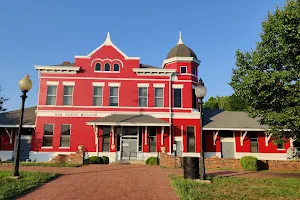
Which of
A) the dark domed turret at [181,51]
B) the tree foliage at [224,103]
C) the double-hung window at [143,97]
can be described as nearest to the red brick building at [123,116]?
the double-hung window at [143,97]

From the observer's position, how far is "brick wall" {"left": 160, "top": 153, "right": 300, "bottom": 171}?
16864 millimetres

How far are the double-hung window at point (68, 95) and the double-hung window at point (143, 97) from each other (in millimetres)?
6307

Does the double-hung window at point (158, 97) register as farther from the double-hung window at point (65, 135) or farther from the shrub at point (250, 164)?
the shrub at point (250, 164)

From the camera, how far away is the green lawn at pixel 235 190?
8.27 metres

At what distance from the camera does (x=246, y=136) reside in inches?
950

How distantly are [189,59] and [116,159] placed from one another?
11.6 meters

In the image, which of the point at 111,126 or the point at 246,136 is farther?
the point at 246,136

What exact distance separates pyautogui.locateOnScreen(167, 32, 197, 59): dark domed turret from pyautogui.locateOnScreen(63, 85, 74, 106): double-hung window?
33.2 ft

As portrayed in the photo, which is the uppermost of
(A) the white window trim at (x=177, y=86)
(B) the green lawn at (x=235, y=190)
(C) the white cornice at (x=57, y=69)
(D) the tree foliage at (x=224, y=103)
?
(D) the tree foliage at (x=224, y=103)

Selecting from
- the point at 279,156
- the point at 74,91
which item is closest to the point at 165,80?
the point at 74,91

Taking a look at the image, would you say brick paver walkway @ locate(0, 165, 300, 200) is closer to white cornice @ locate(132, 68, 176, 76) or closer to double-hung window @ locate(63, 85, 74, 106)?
double-hung window @ locate(63, 85, 74, 106)

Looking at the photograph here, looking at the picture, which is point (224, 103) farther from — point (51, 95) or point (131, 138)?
point (51, 95)

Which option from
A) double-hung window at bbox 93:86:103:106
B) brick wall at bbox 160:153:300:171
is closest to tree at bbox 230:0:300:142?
brick wall at bbox 160:153:300:171

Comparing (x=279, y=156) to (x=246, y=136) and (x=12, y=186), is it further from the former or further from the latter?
(x=12, y=186)
